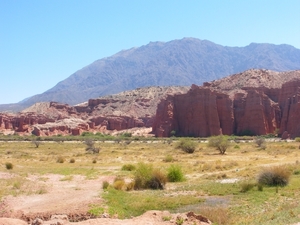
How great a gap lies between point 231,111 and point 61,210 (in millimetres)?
85700

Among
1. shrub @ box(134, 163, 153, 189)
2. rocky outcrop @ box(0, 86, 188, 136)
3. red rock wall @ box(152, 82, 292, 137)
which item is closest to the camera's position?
shrub @ box(134, 163, 153, 189)

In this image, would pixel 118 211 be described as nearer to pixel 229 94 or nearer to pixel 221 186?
pixel 221 186

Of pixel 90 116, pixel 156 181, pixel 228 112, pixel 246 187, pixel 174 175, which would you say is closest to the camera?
pixel 246 187

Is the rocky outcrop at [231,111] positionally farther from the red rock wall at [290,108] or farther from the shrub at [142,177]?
the shrub at [142,177]

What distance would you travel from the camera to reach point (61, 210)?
17016 millimetres

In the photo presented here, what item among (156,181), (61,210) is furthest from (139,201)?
(156,181)

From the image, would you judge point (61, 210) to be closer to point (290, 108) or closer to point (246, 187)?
point (246, 187)

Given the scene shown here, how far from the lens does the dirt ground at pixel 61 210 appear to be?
1445 cm

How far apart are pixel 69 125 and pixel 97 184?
337 feet

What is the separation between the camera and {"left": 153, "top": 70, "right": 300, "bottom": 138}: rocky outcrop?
93.9 m

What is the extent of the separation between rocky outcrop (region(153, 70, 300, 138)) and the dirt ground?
2950 inches

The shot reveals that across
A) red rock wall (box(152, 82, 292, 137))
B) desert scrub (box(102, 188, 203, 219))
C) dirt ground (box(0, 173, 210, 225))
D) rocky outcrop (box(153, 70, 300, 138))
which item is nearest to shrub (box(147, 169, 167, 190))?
desert scrub (box(102, 188, 203, 219))

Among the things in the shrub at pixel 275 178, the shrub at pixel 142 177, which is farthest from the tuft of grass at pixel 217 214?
the shrub at pixel 142 177

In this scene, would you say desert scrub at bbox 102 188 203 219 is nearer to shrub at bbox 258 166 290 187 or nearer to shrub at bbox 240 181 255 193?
shrub at bbox 240 181 255 193
